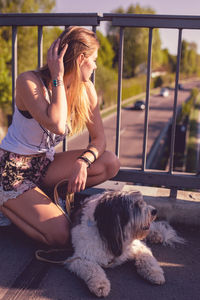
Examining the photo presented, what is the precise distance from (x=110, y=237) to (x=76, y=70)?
106 cm

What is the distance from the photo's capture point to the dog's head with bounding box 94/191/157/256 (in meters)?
1.95

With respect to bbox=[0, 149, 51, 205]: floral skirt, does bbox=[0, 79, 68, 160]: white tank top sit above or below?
above

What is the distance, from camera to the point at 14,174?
7.49ft

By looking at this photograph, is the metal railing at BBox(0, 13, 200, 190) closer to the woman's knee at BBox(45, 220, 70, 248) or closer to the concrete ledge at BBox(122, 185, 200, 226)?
the concrete ledge at BBox(122, 185, 200, 226)

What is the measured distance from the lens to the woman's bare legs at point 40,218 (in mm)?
2230

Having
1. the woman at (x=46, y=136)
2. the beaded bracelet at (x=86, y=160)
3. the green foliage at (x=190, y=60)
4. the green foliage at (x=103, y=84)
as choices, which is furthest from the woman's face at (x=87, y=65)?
the green foliage at (x=190, y=60)

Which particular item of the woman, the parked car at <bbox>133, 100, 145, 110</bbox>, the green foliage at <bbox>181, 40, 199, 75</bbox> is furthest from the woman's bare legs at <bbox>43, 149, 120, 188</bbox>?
the green foliage at <bbox>181, 40, 199, 75</bbox>

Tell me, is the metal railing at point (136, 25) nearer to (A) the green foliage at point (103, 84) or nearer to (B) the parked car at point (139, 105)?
(A) the green foliage at point (103, 84)

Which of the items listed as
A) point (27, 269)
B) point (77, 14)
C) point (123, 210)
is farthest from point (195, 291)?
point (77, 14)

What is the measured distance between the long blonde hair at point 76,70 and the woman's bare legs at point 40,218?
1.82 ft

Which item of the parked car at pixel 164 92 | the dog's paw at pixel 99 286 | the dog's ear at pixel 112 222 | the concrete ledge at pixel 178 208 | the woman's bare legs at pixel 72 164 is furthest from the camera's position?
the parked car at pixel 164 92

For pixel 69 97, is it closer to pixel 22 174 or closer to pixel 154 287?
pixel 22 174

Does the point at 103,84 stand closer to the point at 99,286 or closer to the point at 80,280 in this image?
the point at 80,280

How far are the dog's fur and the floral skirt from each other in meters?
0.45
